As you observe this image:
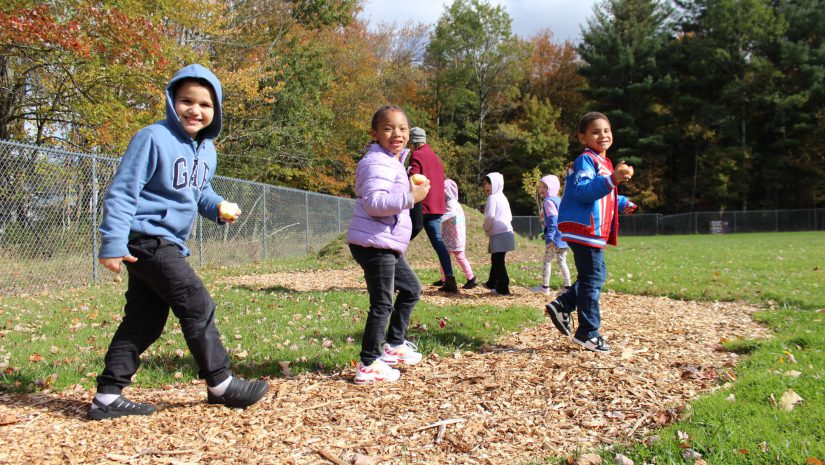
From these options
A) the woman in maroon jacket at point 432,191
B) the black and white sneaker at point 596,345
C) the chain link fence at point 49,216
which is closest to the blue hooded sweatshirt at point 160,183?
the black and white sneaker at point 596,345

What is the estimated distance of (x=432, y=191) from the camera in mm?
6914

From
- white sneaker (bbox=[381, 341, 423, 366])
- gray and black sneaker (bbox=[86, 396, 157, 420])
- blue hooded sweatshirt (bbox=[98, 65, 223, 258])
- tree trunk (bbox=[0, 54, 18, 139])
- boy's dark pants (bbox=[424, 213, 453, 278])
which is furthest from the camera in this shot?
tree trunk (bbox=[0, 54, 18, 139])

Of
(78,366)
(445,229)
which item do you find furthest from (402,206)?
(445,229)

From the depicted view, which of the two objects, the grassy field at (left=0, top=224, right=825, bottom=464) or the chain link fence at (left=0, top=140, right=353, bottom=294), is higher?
the chain link fence at (left=0, top=140, right=353, bottom=294)

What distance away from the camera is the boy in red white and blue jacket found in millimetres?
4176

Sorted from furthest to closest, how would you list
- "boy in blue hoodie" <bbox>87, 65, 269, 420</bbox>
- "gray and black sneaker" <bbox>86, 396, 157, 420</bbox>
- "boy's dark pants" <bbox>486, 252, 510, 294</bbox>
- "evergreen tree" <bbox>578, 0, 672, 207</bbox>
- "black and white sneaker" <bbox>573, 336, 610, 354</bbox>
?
"evergreen tree" <bbox>578, 0, 672, 207</bbox>, "boy's dark pants" <bbox>486, 252, 510, 294</bbox>, "black and white sneaker" <bbox>573, 336, 610, 354</bbox>, "gray and black sneaker" <bbox>86, 396, 157, 420</bbox>, "boy in blue hoodie" <bbox>87, 65, 269, 420</bbox>

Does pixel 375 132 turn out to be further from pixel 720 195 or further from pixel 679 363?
pixel 720 195

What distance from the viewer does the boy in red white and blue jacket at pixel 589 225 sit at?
13.7ft

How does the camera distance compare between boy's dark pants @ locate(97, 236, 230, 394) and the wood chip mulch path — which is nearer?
the wood chip mulch path

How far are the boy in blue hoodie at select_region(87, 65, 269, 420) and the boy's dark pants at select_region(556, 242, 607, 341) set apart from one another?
2.36m

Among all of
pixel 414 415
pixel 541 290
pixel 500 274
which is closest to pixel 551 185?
pixel 500 274

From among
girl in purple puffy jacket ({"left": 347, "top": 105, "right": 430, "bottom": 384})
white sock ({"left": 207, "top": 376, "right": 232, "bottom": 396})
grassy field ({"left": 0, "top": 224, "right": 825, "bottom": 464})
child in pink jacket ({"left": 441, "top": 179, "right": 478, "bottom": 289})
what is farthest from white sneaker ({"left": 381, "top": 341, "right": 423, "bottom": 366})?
child in pink jacket ({"left": 441, "top": 179, "right": 478, "bottom": 289})

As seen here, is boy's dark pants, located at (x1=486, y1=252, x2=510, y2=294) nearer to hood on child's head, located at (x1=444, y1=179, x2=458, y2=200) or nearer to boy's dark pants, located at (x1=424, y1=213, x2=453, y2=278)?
boy's dark pants, located at (x1=424, y1=213, x2=453, y2=278)

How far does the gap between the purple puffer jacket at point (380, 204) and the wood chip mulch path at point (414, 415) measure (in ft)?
3.02
